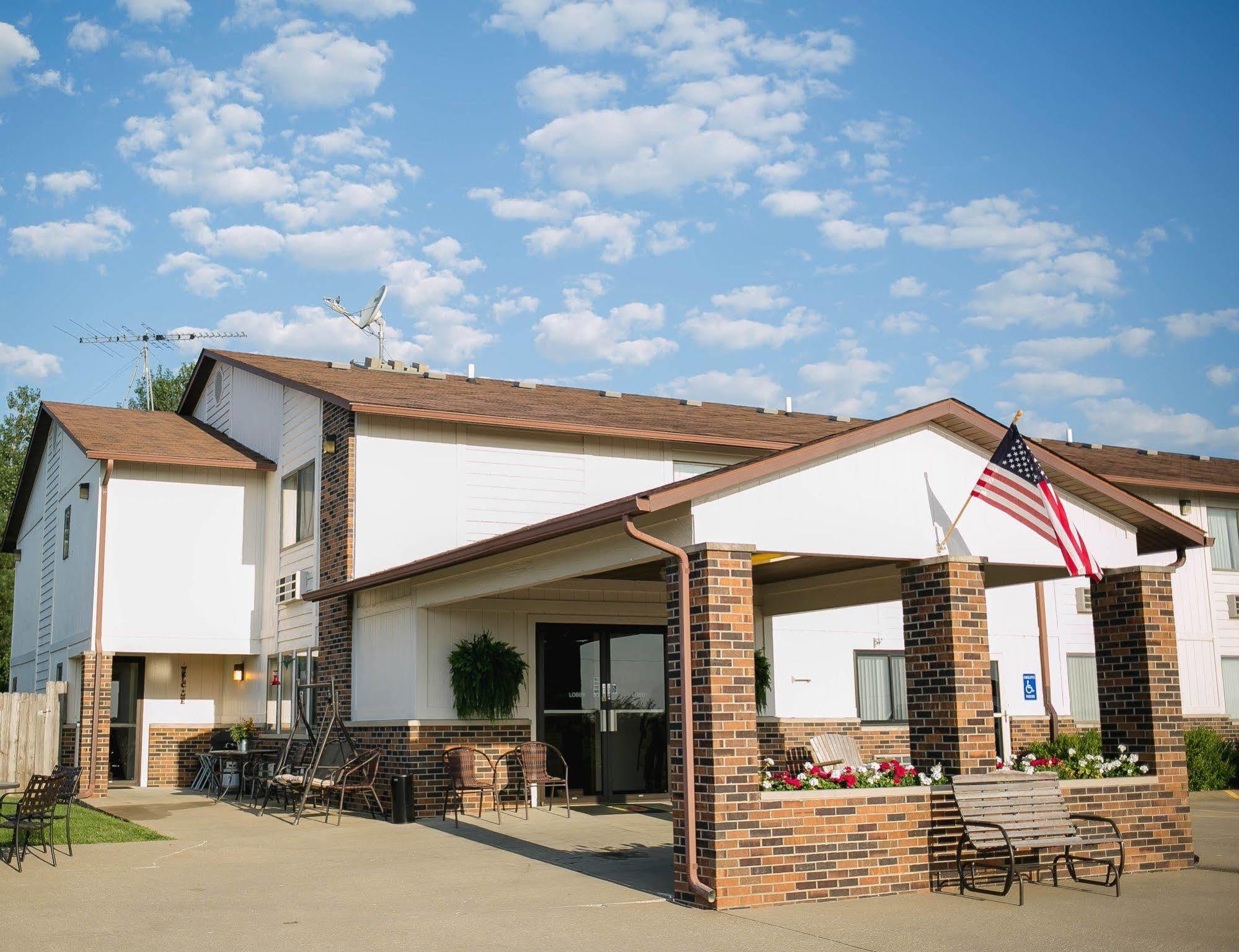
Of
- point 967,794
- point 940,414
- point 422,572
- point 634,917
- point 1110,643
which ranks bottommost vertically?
point 634,917

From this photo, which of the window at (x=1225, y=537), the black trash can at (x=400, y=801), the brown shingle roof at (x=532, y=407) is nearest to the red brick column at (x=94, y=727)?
the brown shingle roof at (x=532, y=407)

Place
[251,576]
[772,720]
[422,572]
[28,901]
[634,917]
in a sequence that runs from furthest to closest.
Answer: [251,576]
[772,720]
[422,572]
[28,901]
[634,917]

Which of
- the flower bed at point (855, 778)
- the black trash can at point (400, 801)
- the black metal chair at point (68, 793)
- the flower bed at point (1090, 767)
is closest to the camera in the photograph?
the flower bed at point (855, 778)

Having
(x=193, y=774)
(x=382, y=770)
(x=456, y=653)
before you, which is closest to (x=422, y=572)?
(x=456, y=653)

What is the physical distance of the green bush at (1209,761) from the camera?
68.7ft

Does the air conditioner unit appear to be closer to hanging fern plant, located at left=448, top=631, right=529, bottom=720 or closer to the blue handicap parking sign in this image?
the blue handicap parking sign

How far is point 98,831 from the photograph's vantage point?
14.1m

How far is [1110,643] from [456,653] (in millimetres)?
7706

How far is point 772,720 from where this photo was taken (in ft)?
62.7

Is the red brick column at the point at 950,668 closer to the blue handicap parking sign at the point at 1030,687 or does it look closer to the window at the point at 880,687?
the window at the point at 880,687

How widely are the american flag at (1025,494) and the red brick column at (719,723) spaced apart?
95.8 inches

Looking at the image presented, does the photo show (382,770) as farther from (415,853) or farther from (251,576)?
(251,576)

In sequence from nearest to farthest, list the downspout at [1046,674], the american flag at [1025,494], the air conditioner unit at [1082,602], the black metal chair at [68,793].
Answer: the american flag at [1025,494], the black metal chair at [68,793], the downspout at [1046,674], the air conditioner unit at [1082,602]

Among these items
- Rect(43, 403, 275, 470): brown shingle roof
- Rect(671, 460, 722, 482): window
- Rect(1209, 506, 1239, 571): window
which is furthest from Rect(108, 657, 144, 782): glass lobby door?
Rect(1209, 506, 1239, 571): window
